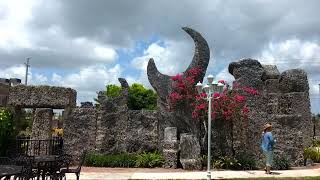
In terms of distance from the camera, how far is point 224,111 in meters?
18.8

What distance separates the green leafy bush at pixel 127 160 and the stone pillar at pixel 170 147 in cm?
44

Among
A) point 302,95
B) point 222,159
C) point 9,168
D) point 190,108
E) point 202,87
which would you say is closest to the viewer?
point 9,168

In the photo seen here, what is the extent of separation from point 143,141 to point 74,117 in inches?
132

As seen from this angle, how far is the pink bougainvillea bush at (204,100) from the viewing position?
61.6 feet

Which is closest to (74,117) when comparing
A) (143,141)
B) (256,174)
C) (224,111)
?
(143,141)

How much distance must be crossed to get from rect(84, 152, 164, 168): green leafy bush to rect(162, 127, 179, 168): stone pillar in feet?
1.43

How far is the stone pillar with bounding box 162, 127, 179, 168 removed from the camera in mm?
18625

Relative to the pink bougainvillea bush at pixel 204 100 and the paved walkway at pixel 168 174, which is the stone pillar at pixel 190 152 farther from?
the pink bougainvillea bush at pixel 204 100

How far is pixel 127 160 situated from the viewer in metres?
19.2

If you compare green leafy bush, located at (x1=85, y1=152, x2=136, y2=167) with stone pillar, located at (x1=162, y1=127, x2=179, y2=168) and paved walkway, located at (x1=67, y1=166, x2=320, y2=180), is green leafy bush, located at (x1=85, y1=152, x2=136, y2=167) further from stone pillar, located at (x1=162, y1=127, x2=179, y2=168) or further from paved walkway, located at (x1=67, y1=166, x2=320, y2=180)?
stone pillar, located at (x1=162, y1=127, x2=179, y2=168)

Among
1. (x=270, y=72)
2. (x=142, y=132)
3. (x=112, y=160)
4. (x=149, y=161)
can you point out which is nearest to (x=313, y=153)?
(x=270, y=72)

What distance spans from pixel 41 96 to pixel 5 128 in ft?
7.51

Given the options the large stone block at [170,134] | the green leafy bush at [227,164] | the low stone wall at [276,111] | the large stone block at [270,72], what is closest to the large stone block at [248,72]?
the low stone wall at [276,111]

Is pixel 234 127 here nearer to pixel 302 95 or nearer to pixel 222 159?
pixel 222 159
